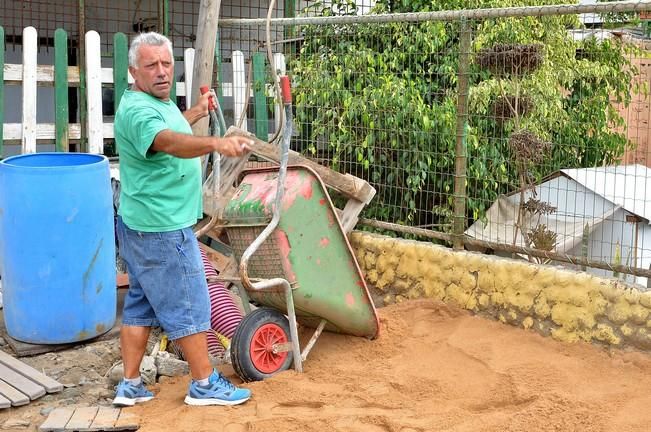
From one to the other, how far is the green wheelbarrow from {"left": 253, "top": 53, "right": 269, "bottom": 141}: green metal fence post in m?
2.45

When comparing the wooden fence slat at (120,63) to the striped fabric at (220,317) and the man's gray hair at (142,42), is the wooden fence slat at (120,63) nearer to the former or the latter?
the striped fabric at (220,317)

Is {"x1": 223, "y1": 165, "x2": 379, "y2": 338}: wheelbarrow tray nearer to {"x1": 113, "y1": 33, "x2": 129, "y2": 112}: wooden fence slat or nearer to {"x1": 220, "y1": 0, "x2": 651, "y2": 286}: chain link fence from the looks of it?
{"x1": 220, "y1": 0, "x2": 651, "y2": 286}: chain link fence

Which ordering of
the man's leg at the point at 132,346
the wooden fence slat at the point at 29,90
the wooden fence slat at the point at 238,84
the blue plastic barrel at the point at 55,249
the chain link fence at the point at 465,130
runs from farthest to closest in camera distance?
the wooden fence slat at the point at 238,84 → the wooden fence slat at the point at 29,90 → the chain link fence at the point at 465,130 → the blue plastic barrel at the point at 55,249 → the man's leg at the point at 132,346

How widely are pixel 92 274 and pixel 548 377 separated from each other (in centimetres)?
276

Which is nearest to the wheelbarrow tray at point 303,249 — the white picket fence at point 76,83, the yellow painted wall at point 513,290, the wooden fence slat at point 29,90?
the yellow painted wall at point 513,290

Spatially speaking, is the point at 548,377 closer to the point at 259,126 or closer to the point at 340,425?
the point at 340,425

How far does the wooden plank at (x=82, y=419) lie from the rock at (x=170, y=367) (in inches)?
23.2

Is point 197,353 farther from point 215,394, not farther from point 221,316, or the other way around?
point 221,316

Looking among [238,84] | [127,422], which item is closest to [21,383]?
[127,422]

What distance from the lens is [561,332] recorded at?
469 centimetres

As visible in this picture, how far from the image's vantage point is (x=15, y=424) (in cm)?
395

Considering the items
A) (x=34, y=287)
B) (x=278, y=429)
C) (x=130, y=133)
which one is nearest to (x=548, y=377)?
(x=278, y=429)

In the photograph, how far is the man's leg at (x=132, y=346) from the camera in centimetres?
413

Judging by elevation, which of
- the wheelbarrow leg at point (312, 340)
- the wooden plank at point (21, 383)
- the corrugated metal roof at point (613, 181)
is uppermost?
the corrugated metal roof at point (613, 181)
